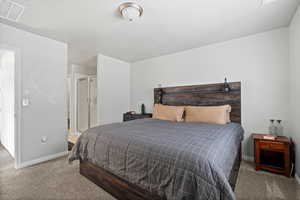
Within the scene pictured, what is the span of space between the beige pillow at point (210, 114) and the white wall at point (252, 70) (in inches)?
19.9

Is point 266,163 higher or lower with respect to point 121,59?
lower

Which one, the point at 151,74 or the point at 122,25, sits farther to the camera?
the point at 151,74

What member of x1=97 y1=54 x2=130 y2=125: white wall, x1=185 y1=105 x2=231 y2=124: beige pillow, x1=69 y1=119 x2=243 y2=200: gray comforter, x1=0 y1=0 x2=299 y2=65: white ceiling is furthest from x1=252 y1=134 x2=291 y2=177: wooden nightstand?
x1=97 y1=54 x2=130 y2=125: white wall

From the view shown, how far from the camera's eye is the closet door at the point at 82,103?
4.53 m

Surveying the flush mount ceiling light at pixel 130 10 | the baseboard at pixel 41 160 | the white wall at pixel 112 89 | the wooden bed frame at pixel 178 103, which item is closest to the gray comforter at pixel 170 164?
the wooden bed frame at pixel 178 103

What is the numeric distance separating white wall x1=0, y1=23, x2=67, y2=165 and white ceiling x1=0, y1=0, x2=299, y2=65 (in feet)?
0.79

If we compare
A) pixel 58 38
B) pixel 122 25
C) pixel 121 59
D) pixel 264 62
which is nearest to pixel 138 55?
pixel 121 59

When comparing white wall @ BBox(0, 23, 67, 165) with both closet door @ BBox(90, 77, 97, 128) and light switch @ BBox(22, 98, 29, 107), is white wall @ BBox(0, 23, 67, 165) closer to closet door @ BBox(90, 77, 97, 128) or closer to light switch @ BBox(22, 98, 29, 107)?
light switch @ BBox(22, 98, 29, 107)

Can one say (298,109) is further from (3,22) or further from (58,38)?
(3,22)

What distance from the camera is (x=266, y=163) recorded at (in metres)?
2.19

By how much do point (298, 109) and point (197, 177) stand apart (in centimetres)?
190

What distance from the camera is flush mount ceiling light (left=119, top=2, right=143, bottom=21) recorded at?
5.70 ft

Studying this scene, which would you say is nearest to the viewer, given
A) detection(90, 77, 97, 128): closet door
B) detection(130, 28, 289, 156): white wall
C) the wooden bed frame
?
the wooden bed frame

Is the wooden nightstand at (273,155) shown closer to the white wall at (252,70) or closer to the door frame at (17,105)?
the white wall at (252,70)
